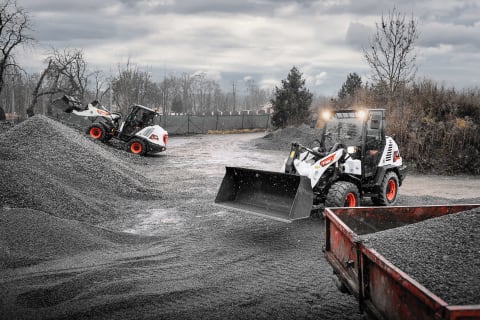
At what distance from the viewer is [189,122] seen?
38312mm

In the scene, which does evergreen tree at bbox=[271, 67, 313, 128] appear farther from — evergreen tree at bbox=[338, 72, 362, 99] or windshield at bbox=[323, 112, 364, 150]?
windshield at bbox=[323, 112, 364, 150]

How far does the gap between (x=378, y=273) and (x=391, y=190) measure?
22.9 ft

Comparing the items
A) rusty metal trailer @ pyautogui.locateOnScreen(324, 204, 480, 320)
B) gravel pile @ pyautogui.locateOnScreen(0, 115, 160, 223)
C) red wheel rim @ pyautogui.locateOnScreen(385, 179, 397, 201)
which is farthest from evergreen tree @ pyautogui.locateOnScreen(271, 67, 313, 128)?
rusty metal trailer @ pyautogui.locateOnScreen(324, 204, 480, 320)

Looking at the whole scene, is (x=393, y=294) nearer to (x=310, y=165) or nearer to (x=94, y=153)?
(x=310, y=165)

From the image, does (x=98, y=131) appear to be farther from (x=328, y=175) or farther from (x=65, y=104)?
(x=328, y=175)

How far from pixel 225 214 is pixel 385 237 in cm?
501

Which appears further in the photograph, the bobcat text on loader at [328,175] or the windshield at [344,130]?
the windshield at [344,130]

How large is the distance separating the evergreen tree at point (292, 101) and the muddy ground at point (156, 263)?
76.7 feet

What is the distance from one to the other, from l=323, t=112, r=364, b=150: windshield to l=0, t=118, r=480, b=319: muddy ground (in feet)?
5.57

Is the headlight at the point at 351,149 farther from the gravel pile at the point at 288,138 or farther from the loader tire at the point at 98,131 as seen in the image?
the gravel pile at the point at 288,138

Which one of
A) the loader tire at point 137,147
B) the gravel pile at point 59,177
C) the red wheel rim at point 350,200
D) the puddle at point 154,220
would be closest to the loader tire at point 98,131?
the loader tire at point 137,147

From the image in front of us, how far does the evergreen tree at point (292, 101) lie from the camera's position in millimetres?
33281

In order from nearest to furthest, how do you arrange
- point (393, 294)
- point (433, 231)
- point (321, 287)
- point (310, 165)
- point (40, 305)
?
1. point (393, 294)
2. point (433, 231)
3. point (40, 305)
4. point (321, 287)
5. point (310, 165)

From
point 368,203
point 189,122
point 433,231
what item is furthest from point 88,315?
point 189,122
